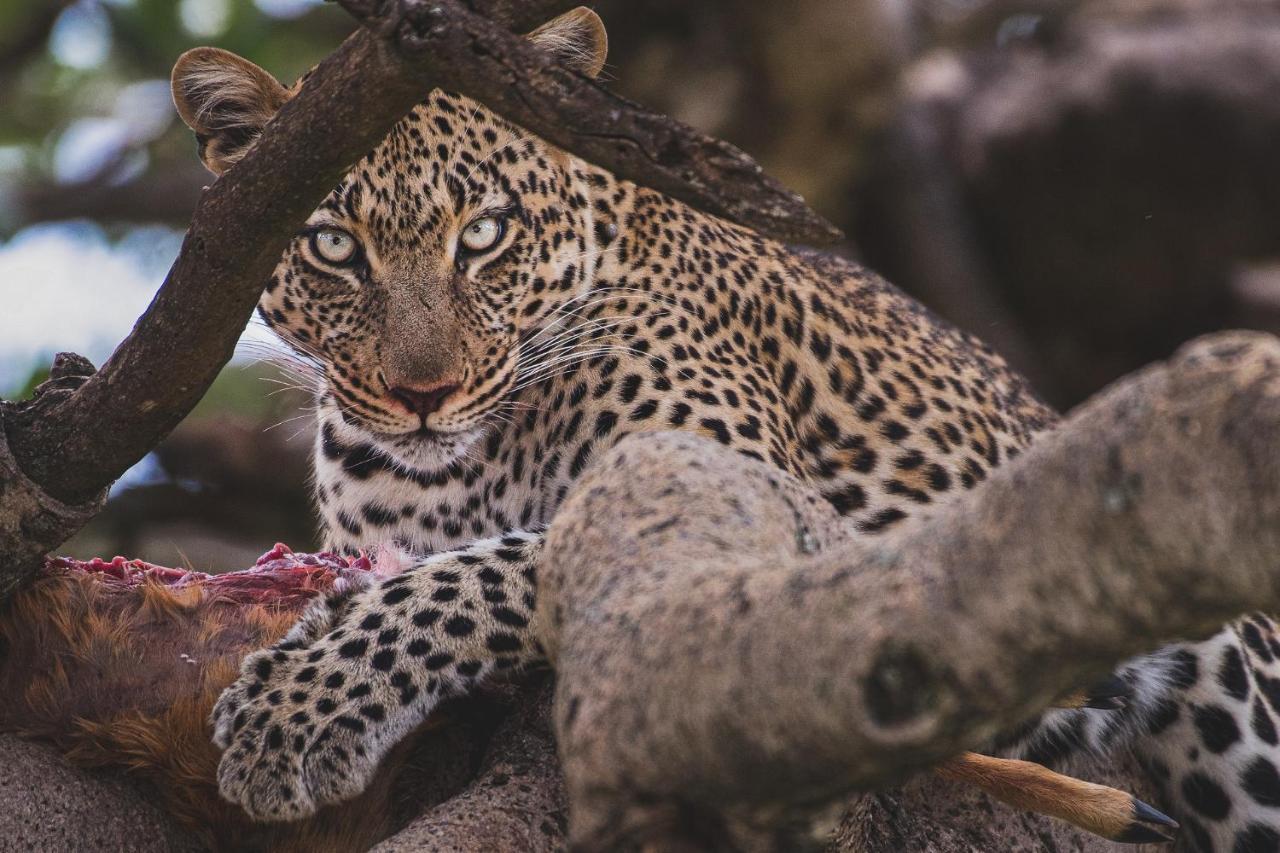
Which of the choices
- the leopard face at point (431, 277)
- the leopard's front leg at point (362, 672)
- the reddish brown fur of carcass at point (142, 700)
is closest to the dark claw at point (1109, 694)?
the leopard's front leg at point (362, 672)

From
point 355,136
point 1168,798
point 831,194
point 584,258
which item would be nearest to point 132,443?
point 355,136

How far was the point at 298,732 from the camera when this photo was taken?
4.23 m

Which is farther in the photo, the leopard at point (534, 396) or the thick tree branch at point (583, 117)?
the leopard at point (534, 396)

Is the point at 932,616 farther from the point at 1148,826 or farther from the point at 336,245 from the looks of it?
the point at 336,245

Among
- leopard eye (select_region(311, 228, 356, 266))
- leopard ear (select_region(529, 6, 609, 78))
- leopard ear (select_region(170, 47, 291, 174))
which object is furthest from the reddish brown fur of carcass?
leopard ear (select_region(529, 6, 609, 78))

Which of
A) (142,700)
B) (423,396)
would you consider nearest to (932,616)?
(142,700)

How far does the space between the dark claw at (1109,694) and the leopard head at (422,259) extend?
6.71ft

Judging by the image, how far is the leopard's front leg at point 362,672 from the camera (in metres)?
4.16

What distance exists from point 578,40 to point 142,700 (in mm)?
2655

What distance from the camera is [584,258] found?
18.9 ft

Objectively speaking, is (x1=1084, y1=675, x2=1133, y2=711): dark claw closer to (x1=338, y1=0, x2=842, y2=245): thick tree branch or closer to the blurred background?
(x1=338, y1=0, x2=842, y2=245): thick tree branch

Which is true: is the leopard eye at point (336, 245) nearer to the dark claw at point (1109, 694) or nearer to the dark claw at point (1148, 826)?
the dark claw at point (1109, 694)

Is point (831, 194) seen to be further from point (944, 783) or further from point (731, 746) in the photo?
point (731, 746)

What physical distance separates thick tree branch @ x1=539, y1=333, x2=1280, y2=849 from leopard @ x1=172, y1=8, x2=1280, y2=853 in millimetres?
2125
